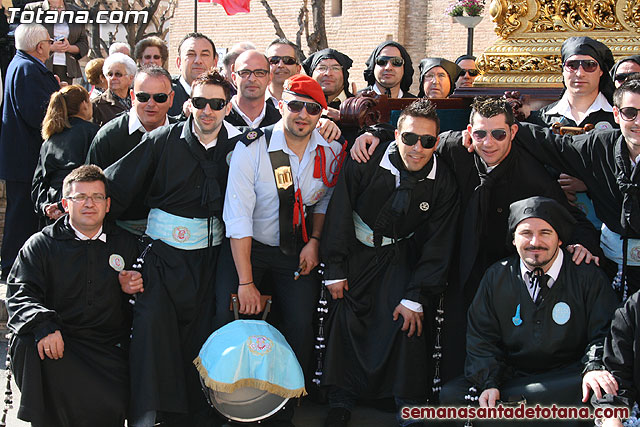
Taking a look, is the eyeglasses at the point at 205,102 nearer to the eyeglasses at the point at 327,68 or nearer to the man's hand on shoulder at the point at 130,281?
the man's hand on shoulder at the point at 130,281

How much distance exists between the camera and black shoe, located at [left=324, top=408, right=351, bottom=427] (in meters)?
4.41

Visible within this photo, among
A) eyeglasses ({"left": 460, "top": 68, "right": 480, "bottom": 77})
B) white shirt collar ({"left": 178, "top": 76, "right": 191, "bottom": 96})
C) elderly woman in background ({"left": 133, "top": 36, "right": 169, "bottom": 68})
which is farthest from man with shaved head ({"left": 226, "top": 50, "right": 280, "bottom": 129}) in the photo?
eyeglasses ({"left": 460, "top": 68, "right": 480, "bottom": 77})

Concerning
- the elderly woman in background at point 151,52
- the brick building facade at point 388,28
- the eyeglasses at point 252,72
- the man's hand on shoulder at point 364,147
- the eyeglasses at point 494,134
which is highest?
the brick building facade at point 388,28

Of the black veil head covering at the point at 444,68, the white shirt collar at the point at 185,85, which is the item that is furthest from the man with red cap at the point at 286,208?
the black veil head covering at the point at 444,68

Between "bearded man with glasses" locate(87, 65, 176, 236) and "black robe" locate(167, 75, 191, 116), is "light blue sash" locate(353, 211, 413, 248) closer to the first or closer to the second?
"bearded man with glasses" locate(87, 65, 176, 236)

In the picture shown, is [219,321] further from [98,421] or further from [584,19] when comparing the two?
[584,19]

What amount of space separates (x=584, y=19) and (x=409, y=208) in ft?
7.35

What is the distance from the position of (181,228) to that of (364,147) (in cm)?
113

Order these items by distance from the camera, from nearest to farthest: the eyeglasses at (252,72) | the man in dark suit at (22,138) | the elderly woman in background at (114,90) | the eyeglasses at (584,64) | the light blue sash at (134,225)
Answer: the eyeglasses at (584,64)
the light blue sash at (134,225)
the eyeglasses at (252,72)
the elderly woman in background at (114,90)
the man in dark suit at (22,138)

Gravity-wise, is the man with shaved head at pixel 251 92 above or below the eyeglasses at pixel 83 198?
above

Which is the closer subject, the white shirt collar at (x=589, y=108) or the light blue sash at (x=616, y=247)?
the light blue sash at (x=616, y=247)

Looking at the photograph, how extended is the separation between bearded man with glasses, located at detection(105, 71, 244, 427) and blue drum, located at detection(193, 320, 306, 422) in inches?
14.0

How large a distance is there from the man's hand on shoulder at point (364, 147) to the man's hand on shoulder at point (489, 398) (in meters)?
1.43

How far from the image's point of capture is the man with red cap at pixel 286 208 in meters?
4.48
